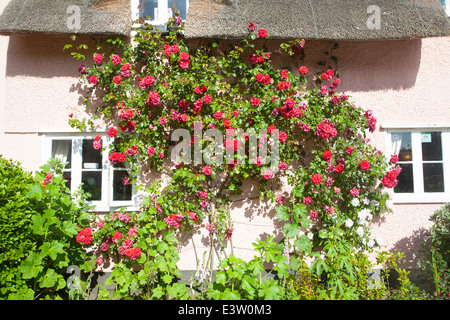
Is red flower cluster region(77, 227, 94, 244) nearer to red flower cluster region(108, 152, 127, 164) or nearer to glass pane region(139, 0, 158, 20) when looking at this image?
red flower cluster region(108, 152, 127, 164)

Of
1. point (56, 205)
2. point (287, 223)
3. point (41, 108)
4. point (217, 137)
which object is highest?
point (41, 108)

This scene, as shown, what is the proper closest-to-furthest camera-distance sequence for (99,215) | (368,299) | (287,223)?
1. (368,299)
2. (287,223)
3. (99,215)

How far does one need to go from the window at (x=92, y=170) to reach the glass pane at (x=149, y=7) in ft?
6.09

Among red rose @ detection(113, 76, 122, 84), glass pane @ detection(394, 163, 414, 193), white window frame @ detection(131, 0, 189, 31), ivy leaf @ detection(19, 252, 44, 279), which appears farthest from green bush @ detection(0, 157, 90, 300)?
glass pane @ detection(394, 163, 414, 193)

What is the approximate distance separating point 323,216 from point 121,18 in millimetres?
3659

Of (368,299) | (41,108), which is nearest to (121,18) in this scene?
(41,108)

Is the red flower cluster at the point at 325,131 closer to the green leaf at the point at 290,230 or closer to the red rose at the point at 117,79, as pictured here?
the green leaf at the point at 290,230

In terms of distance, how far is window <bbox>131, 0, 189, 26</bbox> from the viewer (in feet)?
13.8

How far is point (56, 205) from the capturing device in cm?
327

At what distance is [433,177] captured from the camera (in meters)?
4.18

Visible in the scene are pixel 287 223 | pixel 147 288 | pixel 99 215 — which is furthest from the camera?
pixel 99 215

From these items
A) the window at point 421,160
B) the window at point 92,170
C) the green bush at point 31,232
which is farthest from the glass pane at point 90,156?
the window at point 421,160

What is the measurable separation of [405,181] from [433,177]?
40cm

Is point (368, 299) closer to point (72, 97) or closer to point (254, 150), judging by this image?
point (254, 150)
